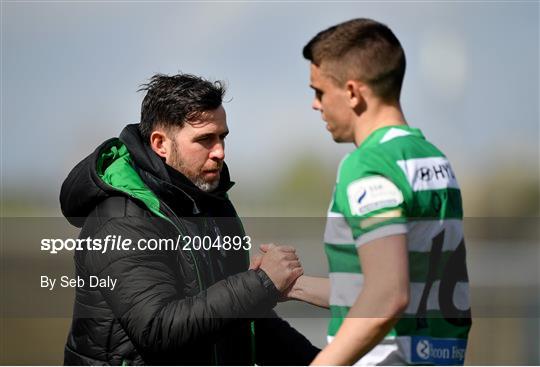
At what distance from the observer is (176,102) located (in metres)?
3.06

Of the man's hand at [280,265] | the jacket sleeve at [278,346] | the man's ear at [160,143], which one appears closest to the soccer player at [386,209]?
the man's hand at [280,265]

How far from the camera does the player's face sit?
209 cm

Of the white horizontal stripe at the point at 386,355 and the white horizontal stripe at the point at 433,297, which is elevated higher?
the white horizontal stripe at the point at 433,297

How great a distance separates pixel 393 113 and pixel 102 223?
1.08 meters

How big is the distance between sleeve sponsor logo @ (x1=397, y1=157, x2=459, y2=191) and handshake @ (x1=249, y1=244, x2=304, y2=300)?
0.74 m

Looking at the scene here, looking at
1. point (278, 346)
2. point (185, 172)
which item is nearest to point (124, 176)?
point (185, 172)

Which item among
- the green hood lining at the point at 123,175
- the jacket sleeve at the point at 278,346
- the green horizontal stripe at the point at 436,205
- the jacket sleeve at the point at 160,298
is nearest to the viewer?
the green horizontal stripe at the point at 436,205

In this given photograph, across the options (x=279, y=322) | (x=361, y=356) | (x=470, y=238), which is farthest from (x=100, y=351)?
(x=470, y=238)

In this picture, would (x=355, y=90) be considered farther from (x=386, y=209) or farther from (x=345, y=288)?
(x=345, y=288)

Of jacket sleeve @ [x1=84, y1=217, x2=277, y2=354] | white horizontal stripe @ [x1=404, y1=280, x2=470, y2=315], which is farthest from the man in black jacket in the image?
white horizontal stripe @ [x1=404, y1=280, x2=470, y2=315]

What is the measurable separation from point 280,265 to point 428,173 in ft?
2.59

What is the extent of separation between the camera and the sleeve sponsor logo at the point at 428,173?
201cm

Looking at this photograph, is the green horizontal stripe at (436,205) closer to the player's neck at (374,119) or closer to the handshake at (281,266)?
the player's neck at (374,119)

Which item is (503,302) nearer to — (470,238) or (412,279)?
(470,238)
